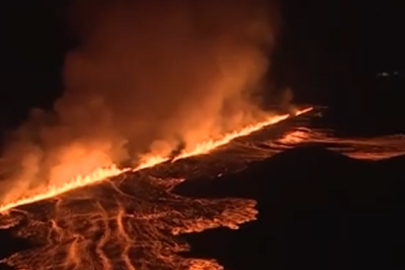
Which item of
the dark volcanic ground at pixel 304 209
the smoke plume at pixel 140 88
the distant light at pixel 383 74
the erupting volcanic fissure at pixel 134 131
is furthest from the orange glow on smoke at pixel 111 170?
the distant light at pixel 383 74

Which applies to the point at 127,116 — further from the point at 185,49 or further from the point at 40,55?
the point at 40,55

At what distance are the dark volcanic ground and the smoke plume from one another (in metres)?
1.65

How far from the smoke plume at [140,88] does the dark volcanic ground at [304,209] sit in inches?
65.1

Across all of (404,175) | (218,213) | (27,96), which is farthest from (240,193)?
(27,96)

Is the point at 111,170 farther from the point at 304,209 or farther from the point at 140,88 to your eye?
the point at 304,209

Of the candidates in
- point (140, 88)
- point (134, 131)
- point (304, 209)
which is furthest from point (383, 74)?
point (304, 209)

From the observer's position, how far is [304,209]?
10.5m

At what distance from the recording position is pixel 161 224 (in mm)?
10391

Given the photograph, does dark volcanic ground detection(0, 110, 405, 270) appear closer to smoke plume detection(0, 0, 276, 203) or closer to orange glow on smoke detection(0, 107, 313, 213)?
orange glow on smoke detection(0, 107, 313, 213)

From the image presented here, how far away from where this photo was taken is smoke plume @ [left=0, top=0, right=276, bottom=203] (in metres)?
14.1

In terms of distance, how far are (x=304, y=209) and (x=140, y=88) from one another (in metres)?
7.83

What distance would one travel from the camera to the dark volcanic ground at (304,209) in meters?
8.70

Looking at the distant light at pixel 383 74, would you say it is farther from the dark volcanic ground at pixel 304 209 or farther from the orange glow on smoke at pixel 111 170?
the dark volcanic ground at pixel 304 209

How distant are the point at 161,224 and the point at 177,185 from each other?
2123mm
